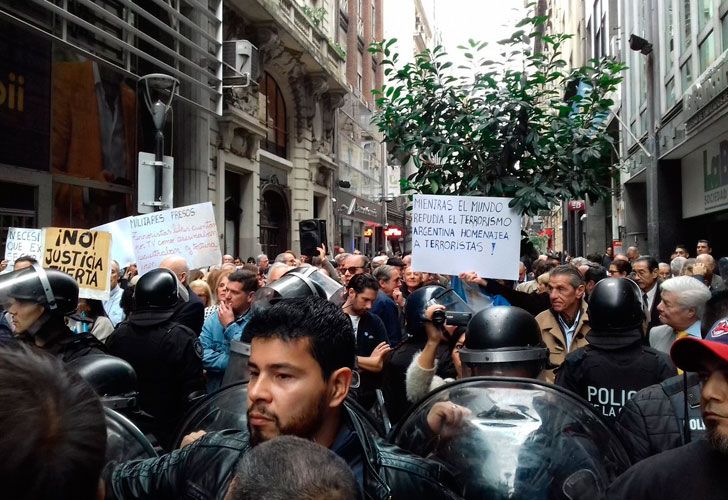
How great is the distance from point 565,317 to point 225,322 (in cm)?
228

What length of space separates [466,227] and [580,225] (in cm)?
2984

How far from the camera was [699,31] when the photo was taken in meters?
13.3

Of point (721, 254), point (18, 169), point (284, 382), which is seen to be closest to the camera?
point (284, 382)

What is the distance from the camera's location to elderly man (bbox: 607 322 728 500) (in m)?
1.68

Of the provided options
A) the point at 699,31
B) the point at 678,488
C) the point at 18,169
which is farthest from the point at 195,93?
the point at 678,488

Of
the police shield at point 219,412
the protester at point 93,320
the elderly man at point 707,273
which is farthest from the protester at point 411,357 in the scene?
the elderly man at point 707,273

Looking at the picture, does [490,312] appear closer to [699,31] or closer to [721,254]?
[699,31]

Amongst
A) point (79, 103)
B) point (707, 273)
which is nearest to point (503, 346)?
point (707, 273)

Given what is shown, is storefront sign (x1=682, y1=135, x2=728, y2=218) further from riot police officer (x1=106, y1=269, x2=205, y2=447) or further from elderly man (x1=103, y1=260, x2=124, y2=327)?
riot police officer (x1=106, y1=269, x2=205, y2=447)

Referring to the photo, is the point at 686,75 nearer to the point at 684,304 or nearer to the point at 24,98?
the point at 684,304

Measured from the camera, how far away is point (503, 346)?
2832 millimetres

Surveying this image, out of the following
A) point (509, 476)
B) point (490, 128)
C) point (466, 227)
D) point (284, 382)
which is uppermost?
Result: point (490, 128)

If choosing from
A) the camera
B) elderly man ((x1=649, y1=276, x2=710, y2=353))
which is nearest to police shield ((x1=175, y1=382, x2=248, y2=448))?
the camera

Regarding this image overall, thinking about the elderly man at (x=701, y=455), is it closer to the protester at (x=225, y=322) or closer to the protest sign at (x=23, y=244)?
the protester at (x=225, y=322)
